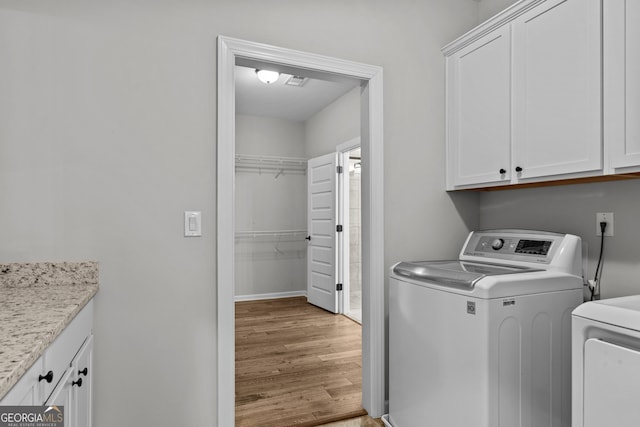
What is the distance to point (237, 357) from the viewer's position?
313 cm

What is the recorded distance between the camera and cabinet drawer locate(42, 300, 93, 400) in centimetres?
103

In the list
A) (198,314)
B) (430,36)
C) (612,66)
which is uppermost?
(430,36)

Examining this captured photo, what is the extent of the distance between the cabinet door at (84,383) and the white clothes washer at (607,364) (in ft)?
5.75

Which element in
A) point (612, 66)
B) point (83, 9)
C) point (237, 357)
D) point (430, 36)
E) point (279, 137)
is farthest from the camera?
point (279, 137)

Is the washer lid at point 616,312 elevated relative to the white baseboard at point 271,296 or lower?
elevated

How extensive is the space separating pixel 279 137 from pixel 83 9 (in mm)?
3884

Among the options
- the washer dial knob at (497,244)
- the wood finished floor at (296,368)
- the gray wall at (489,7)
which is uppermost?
the gray wall at (489,7)

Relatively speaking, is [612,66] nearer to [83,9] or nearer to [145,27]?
[145,27]

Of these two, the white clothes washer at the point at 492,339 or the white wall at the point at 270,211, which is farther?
the white wall at the point at 270,211

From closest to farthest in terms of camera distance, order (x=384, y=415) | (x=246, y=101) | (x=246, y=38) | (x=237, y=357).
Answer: (x=246, y=38) → (x=384, y=415) → (x=237, y=357) → (x=246, y=101)

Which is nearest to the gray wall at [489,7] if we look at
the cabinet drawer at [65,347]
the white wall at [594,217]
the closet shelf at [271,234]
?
the white wall at [594,217]

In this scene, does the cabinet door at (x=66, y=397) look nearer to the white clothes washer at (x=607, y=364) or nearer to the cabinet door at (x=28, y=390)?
the cabinet door at (x=28, y=390)

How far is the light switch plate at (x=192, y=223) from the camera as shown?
1.83m

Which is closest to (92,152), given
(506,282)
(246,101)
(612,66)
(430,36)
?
(506,282)
